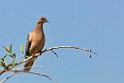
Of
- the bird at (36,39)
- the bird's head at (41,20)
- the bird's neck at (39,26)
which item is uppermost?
the bird's head at (41,20)

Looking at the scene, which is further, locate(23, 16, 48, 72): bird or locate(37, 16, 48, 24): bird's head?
locate(37, 16, 48, 24): bird's head

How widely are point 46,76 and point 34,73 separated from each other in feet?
0.43

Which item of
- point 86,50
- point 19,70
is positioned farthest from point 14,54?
point 19,70

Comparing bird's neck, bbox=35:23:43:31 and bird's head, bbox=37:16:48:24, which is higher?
bird's head, bbox=37:16:48:24

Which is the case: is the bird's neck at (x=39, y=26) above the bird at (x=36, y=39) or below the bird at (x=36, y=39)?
above

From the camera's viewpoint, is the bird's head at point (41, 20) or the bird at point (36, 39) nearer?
the bird at point (36, 39)

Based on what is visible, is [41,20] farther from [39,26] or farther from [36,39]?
[36,39]

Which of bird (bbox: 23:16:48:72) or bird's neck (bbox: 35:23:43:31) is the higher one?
bird's neck (bbox: 35:23:43:31)

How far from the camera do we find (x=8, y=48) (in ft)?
10.7

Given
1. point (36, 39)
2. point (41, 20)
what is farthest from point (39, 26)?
point (36, 39)

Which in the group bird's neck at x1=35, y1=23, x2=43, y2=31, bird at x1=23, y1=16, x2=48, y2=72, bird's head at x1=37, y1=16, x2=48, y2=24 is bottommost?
bird at x1=23, y1=16, x2=48, y2=72

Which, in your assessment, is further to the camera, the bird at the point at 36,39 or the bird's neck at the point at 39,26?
the bird's neck at the point at 39,26

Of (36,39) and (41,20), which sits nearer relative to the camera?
(36,39)

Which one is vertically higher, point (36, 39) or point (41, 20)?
point (41, 20)
